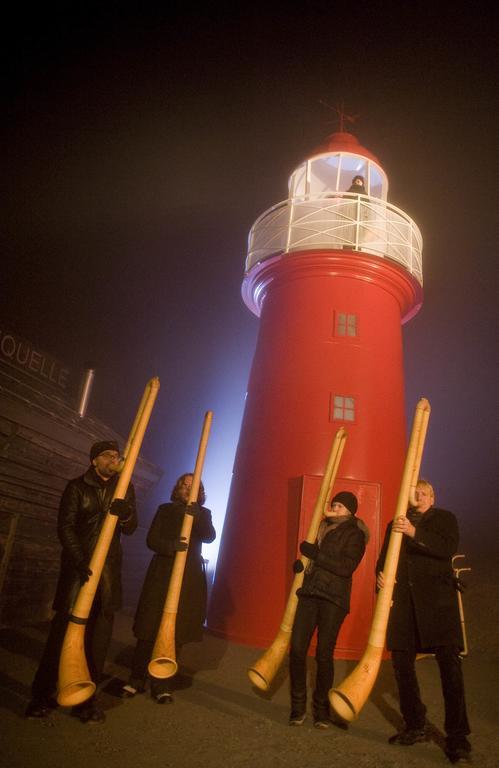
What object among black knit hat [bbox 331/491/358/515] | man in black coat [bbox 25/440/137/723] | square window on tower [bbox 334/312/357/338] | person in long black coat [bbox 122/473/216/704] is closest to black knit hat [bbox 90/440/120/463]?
man in black coat [bbox 25/440/137/723]

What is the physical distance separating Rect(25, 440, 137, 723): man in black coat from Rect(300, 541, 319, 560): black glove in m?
1.64

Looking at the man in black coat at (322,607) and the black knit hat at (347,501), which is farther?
the black knit hat at (347,501)

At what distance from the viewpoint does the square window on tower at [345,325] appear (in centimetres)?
997

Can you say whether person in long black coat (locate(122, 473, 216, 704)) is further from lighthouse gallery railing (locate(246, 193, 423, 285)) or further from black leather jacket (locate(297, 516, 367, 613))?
lighthouse gallery railing (locate(246, 193, 423, 285))

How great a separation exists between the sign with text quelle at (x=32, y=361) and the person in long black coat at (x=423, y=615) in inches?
345

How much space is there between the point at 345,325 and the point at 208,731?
7270 millimetres

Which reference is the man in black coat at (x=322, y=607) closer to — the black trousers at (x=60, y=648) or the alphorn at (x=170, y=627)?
the alphorn at (x=170, y=627)

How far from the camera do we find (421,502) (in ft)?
16.0

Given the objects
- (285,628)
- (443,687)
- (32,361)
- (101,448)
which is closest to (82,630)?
(101,448)

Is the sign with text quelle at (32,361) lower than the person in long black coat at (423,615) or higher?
higher

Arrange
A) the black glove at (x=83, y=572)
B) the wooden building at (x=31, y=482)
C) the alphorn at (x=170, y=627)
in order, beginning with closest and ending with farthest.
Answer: the black glove at (x=83, y=572), the alphorn at (x=170, y=627), the wooden building at (x=31, y=482)

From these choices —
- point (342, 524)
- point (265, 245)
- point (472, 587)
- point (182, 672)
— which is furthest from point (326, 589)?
point (472, 587)

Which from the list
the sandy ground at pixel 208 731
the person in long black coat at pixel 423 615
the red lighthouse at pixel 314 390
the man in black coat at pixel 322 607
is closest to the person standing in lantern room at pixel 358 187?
the red lighthouse at pixel 314 390

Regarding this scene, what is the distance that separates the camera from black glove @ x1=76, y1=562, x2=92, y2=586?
3.91 metres
